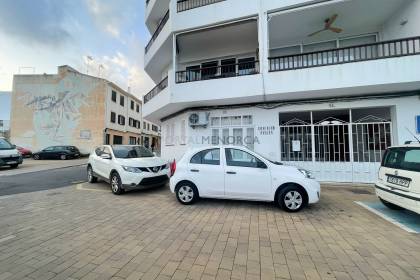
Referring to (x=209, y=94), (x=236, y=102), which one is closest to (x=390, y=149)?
(x=236, y=102)

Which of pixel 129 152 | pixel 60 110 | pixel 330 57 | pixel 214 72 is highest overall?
pixel 60 110

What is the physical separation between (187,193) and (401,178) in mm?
5079

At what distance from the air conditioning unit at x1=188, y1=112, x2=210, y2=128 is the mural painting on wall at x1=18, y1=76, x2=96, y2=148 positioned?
21.7 m

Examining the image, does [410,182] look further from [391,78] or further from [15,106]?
[15,106]

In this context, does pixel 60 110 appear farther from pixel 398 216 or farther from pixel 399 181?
pixel 398 216

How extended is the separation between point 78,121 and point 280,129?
1009 inches

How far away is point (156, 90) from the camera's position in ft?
42.7

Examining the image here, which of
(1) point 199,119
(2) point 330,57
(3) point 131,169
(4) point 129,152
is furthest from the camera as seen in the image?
(1) point 199,119

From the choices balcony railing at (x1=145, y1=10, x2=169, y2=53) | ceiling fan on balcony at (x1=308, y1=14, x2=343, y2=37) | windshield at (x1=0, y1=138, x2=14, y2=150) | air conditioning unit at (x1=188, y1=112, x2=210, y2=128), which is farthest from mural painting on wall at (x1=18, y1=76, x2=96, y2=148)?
ceiling fan on balcony at (x1=308, y1=14, x2=343, y2=37)

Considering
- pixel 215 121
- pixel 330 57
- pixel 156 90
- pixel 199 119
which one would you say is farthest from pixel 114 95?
pixel 330 57

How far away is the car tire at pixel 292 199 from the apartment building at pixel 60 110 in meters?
25.8

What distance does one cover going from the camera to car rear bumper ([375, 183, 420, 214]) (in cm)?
420

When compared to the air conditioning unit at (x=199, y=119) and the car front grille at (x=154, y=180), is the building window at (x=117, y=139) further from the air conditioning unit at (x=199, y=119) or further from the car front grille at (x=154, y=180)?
the car front grille at (x=154, y=180)

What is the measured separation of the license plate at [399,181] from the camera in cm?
445
